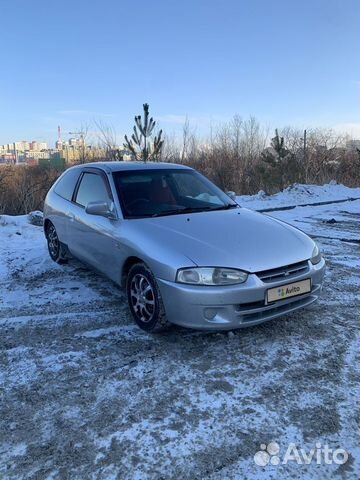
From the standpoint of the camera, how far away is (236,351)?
327 centimetres

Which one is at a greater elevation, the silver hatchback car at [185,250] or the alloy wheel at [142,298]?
the silver hatchback car at [185,250]

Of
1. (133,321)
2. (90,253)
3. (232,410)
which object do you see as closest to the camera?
(232,410)

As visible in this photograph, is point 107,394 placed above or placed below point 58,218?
below

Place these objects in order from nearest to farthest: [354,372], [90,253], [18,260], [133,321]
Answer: [354,372]
[133,321]
[90,253]
[18,260]

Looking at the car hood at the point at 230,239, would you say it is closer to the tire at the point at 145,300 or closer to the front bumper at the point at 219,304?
the front bumper at the point at 219,304

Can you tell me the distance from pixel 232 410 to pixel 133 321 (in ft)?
5.06

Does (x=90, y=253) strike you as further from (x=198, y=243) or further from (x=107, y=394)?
(x=107, y=394)

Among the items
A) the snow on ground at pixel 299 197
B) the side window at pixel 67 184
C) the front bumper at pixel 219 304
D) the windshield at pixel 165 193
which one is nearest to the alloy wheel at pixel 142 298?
the front bumper at pixel 219 304

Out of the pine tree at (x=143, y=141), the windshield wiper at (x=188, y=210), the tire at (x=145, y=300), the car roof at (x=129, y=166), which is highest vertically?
the pine tree at (x=143, y=141)

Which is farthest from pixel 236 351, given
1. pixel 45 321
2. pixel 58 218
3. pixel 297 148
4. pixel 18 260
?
pixel 297 148

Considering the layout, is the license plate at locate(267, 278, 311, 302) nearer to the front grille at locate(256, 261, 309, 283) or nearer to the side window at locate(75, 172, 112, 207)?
the front grille at locate(256, 261, 309, 283)

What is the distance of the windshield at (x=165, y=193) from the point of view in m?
4.05

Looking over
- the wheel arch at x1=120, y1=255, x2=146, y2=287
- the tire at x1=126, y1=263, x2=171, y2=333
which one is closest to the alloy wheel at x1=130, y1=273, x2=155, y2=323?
the tire at x1=126, y1=263, x2=171, y2=333

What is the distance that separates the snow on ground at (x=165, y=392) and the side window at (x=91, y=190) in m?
1.09
